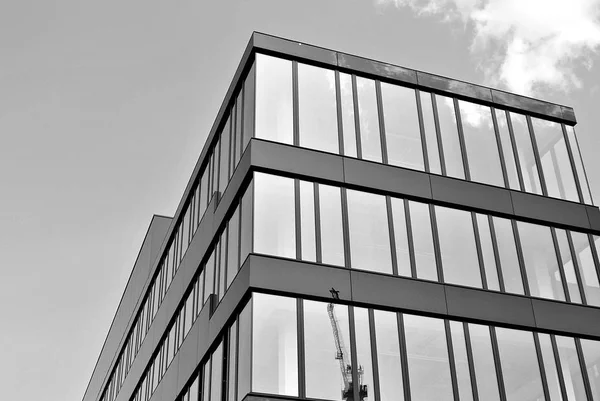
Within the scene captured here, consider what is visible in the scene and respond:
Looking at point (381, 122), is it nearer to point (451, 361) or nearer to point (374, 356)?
point (451, 361)

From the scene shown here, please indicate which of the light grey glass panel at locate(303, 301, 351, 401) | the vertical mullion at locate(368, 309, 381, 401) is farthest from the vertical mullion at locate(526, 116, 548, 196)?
the light grey glass panel at locate(303, 301, 351, 401)

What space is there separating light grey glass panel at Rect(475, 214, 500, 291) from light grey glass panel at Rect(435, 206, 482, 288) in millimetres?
299

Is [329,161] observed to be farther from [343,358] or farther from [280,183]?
[343,358]

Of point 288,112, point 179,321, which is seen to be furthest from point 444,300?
point 179,321

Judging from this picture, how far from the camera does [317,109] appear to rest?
2678 centimetres

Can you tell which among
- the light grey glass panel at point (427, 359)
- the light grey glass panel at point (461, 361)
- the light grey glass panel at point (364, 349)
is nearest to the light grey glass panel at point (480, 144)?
the light grey glass panel at point (461, 361)

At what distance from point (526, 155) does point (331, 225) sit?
9.27 meters

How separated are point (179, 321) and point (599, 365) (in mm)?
15735

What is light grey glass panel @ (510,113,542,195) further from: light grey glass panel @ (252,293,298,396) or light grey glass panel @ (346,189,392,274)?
light grey glass panel @ (252,293,298,396)

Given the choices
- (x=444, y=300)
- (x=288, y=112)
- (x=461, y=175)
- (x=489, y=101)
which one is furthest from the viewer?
(x=489, y=101)

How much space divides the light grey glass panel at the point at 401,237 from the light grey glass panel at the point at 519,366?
11.5ft

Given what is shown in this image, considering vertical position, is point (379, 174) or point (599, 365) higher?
point (379, 174)

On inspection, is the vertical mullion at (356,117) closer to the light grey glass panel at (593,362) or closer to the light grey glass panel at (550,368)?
the light grey glass panel at (550,368)

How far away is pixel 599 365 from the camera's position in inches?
1009
